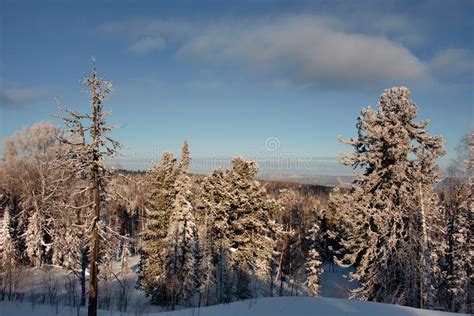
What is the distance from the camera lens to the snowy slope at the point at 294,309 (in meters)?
9.69

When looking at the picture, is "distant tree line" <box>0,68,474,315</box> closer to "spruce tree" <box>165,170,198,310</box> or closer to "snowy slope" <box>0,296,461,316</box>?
"spruce tree" <box>165,170,198,310</box>

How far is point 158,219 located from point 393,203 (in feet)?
59.3

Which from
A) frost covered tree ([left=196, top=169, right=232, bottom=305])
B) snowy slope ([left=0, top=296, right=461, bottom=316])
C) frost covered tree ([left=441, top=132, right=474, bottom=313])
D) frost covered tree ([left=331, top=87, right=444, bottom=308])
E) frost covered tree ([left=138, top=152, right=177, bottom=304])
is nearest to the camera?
snowy slope ([left=0, top=296, right=461, bottom=316])

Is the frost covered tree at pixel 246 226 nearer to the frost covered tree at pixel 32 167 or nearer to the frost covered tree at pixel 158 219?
the frost covered tree at pixel 158 219

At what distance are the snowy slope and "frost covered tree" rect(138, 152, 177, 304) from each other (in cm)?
1871

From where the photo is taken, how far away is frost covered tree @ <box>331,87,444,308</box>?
17.8 m

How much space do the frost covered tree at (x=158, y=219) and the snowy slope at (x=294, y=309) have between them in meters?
18.7

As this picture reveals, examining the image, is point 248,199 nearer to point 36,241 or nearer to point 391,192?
point 391,192

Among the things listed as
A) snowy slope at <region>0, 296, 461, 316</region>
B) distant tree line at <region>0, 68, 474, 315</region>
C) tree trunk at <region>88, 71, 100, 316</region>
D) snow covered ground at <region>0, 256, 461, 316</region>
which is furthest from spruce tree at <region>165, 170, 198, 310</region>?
snowy slope at <region>0, 296, 461, 316</region>

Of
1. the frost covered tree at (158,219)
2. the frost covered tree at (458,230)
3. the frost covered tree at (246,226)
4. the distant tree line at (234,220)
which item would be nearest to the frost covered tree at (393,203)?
the distant tree line at (234,220)

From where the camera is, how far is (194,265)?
31.5 meters

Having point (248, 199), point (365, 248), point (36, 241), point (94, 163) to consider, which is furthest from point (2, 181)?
point (365, 248)

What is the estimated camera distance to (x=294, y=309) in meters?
10.1

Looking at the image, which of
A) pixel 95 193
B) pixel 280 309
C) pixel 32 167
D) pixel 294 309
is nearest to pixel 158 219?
pixel 95 193
